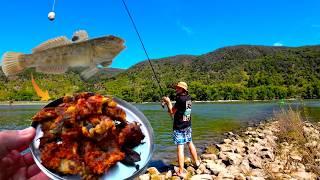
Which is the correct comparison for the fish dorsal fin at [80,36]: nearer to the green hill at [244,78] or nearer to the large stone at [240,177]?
the large stone at [240,177]

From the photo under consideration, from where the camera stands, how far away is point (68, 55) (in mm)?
2301

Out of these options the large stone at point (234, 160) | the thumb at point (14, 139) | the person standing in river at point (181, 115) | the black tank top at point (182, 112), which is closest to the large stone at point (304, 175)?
the large stone at point (234, 160)

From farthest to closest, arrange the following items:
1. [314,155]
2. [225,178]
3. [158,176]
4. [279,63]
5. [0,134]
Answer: [279,63], [314,155], [158,176], [225,178], [0,134]

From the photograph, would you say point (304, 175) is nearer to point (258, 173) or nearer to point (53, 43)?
point (258, 173)

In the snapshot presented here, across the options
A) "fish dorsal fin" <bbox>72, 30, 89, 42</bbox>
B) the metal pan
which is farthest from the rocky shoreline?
"fish dorsal fin" <bbox>72, 30, 89, 42</bbox>

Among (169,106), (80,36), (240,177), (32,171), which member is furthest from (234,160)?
(80,36)

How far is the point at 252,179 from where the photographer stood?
865cm

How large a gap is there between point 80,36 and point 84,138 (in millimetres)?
597

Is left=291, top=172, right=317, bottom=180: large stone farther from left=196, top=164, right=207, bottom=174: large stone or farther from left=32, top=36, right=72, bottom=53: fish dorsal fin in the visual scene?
left=32, top=36, right=72, bottom=53: fish dorsal fin

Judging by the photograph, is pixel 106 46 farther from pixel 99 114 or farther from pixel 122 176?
pixel 122 176

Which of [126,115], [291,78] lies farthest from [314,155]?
[291,78]

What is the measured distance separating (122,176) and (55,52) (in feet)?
2.66

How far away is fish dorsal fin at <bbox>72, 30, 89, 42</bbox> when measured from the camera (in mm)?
2349

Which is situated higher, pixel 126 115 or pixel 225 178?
pixel 126 115
